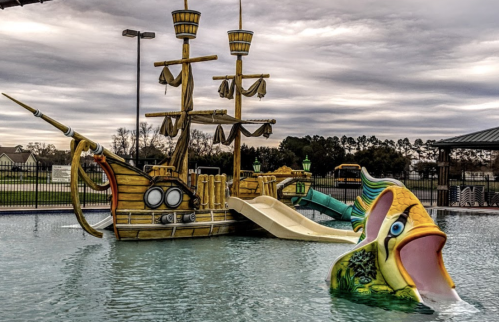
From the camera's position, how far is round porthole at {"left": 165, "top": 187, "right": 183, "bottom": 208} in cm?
1736

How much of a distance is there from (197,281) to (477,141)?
73.5 feet

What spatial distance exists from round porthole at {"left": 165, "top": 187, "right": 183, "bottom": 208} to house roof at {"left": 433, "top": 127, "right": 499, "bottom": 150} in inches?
707

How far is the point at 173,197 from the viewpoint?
1747cm

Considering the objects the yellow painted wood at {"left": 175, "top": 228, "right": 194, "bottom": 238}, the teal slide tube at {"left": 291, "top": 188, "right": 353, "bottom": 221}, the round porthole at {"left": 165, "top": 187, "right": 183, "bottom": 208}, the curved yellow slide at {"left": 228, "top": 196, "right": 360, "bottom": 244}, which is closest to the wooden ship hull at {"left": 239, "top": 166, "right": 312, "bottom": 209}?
the teal slide tube at {"left": 291, "top": 188, "right": 353, "bottom": 221}

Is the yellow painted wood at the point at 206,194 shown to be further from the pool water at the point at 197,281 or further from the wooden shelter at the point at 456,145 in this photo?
the wooden shelter at the point at 456,145

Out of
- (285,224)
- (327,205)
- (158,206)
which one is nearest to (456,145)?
(327,205)

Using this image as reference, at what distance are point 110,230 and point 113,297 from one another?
10.0 meters

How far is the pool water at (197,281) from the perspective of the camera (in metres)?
8.98

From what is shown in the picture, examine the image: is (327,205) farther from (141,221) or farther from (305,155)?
(305,155)

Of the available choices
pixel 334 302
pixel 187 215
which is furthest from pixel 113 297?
pixel 187 215

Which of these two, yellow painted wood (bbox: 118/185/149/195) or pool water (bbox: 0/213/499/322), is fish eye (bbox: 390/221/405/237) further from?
yellow painted wood (bbox: 118/185/149/195)

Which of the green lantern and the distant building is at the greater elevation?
the distant building

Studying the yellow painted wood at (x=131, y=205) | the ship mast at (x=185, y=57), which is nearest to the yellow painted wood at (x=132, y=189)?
the yellow painted wood at (x=131, y=205)

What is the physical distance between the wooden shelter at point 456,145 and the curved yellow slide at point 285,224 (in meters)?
14.1
